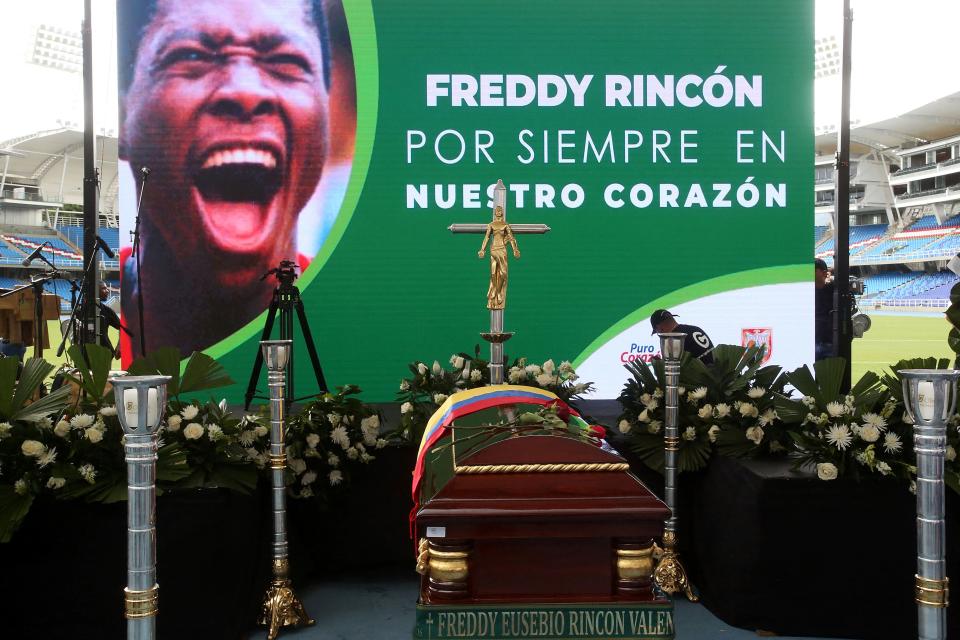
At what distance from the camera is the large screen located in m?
5.98

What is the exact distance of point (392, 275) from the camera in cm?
609

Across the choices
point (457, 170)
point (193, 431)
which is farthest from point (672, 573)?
point (457, 170)

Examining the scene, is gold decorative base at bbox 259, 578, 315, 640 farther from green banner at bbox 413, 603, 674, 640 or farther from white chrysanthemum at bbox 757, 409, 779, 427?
white chrysanthemum at bbox 757, 409, 779, 427

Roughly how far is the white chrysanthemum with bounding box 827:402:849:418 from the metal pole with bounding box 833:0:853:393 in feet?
12.2

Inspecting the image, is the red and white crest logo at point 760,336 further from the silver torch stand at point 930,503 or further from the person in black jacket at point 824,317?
the silver torch stand at point 930,503

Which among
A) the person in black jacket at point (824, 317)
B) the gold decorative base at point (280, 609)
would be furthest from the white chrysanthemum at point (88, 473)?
the person in black jacket at point (824, 317)

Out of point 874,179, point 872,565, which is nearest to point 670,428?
point 872,565

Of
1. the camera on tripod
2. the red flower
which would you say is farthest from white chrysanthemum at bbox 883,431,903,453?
the camera on tripod

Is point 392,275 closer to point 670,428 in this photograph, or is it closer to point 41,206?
point 670,428

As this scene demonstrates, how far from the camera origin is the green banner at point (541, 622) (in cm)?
166

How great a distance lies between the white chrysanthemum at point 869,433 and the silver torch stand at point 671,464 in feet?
2.08

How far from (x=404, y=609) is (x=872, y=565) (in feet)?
4.97

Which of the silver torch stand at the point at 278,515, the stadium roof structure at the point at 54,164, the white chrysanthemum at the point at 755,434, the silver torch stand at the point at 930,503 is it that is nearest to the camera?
the silver torch stand at the point at 930,503

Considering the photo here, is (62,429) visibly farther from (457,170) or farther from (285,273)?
(457,170)
